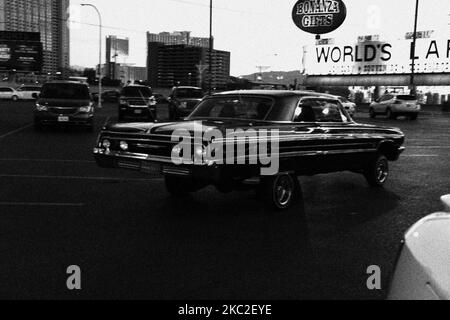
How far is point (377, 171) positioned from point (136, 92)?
19.0 metres

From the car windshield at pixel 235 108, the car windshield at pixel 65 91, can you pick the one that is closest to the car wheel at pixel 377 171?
the car windshield at pixel 235 108

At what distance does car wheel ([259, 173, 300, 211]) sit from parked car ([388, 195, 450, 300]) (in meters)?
4.90

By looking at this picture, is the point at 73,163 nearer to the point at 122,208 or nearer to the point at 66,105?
the point at 122,208

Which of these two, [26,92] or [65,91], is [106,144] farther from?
[26,92]

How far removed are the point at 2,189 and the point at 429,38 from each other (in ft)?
208

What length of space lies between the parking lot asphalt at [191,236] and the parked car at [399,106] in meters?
26.2

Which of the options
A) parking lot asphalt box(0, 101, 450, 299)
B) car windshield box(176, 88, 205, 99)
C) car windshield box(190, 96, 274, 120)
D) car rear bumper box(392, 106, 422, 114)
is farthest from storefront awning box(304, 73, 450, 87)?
car windshield box(190, 96, 274, 120)

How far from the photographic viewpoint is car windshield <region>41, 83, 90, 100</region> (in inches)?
762

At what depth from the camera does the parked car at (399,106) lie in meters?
35.2

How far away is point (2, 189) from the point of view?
816 centimetres

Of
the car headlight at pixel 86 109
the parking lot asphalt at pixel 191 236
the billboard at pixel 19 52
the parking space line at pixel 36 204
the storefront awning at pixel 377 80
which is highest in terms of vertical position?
the billboard at pixel 19 52

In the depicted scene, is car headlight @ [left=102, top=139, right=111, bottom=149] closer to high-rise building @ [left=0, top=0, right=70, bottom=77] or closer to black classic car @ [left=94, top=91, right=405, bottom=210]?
black classic car @ [left=94, top=91, right=405, bottom=210]

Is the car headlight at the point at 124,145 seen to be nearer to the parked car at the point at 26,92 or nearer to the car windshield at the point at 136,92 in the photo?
the car windshield at the point at 136,92

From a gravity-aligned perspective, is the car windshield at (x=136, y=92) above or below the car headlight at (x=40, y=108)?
above
